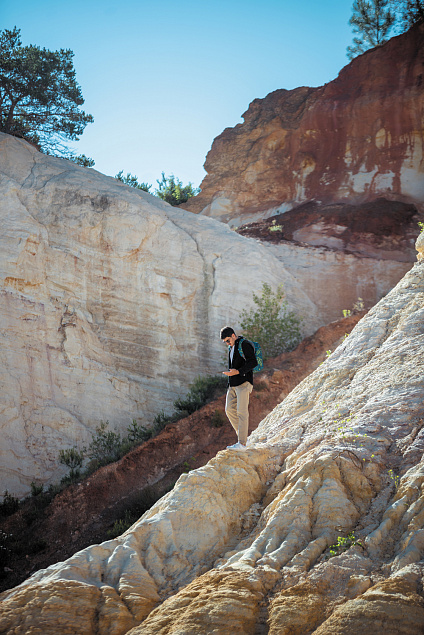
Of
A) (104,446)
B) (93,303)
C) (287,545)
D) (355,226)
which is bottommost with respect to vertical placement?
(104,446)

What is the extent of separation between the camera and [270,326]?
1479 centimetres

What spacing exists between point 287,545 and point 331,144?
832 inches

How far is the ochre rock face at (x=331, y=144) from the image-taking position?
21.3m

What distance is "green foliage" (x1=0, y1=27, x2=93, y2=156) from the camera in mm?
19438

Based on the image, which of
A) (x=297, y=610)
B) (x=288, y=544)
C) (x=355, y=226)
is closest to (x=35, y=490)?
(x=288, y=544)

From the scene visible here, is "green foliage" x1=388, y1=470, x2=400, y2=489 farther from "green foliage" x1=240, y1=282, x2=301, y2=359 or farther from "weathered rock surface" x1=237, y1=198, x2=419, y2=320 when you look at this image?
"weathered rock surface" x1=237, y1=198, x2=419, y2=320

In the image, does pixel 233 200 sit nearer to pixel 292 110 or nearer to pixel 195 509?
pixel 292 110

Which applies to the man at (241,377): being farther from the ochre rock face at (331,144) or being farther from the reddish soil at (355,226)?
the ochre rock face at (331,144)

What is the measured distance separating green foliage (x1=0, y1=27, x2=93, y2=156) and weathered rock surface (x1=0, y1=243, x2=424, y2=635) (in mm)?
17148

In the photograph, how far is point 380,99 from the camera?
2230 cm

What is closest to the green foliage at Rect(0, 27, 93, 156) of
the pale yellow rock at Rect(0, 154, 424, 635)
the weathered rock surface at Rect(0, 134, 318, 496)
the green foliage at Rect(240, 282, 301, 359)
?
the weathered rock surface at Rect(0, 134, 318, 496)

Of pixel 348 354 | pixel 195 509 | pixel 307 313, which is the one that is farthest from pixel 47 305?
pixel 195 509

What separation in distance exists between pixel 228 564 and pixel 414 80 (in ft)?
73.4

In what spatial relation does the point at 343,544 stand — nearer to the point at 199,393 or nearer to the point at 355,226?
the point at 199,393
